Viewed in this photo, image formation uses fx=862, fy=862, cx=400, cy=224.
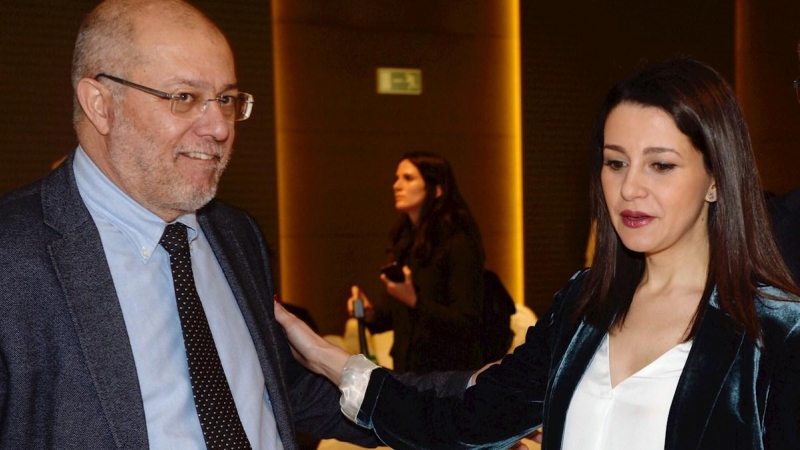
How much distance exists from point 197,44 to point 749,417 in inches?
50.1

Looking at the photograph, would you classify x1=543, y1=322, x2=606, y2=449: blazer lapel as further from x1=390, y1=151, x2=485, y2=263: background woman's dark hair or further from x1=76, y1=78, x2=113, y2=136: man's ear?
x1=390, y1=151, x2=485, y2=263: background woman's dark hair

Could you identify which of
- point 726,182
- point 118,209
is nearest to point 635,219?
point 726,182

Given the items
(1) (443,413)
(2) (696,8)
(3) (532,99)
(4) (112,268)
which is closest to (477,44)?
(3) (532,99)

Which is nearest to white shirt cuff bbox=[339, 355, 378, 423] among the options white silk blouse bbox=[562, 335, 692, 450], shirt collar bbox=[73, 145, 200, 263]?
white silk blouse bbox=[562, 335, 692, 450]

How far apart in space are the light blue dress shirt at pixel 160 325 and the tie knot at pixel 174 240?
2 cm

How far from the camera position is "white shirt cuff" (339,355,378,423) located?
6.86ft

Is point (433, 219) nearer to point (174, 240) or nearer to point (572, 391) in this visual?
point (572, 391)

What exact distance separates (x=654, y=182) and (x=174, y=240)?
0.97 meters

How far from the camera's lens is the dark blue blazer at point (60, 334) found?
1466 mm

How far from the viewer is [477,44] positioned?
604 cm

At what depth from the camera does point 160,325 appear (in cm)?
167

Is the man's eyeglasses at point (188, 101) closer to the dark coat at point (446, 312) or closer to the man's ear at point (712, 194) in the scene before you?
the man's ear at point (712, 194)

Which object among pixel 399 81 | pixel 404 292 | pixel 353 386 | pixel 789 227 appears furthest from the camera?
pixel 399 81

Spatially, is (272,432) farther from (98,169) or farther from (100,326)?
(98,169)
